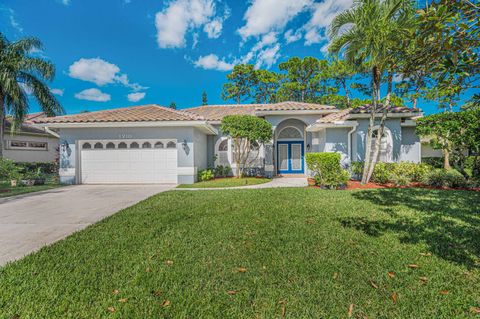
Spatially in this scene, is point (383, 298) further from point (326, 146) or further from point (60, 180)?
point (60, 180)

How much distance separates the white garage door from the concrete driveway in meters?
3.29

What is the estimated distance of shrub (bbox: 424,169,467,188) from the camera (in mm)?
9727

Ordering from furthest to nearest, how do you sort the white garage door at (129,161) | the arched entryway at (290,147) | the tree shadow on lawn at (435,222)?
1. the arched entryway at (290,147)
2. the white garage door at (129,161)
3. the tree shadow on lawn at (435,222)

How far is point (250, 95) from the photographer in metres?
35.7

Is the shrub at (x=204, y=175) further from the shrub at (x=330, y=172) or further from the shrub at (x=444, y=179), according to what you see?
the shrub at (x=444, y=179)

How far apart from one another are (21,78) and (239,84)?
2691 cm

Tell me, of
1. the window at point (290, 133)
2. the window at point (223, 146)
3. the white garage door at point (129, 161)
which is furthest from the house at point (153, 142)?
the window at point (290, 133)

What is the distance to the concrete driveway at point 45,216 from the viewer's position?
A: 4315 millimetres

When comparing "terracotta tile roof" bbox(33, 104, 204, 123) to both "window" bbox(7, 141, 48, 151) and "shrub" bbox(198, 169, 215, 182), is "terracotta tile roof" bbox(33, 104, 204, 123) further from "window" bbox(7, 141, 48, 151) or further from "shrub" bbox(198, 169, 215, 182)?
"window" bbox(7, 141, 48, 151)

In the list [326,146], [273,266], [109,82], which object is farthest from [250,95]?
[273,266]

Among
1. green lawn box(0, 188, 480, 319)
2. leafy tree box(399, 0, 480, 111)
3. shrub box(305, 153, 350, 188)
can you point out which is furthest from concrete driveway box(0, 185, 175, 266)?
shrub box(305, 153, 350, 188)

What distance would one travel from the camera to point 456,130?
9.85 m

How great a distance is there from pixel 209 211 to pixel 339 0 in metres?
11.2

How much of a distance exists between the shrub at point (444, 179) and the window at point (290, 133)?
8087 mm
